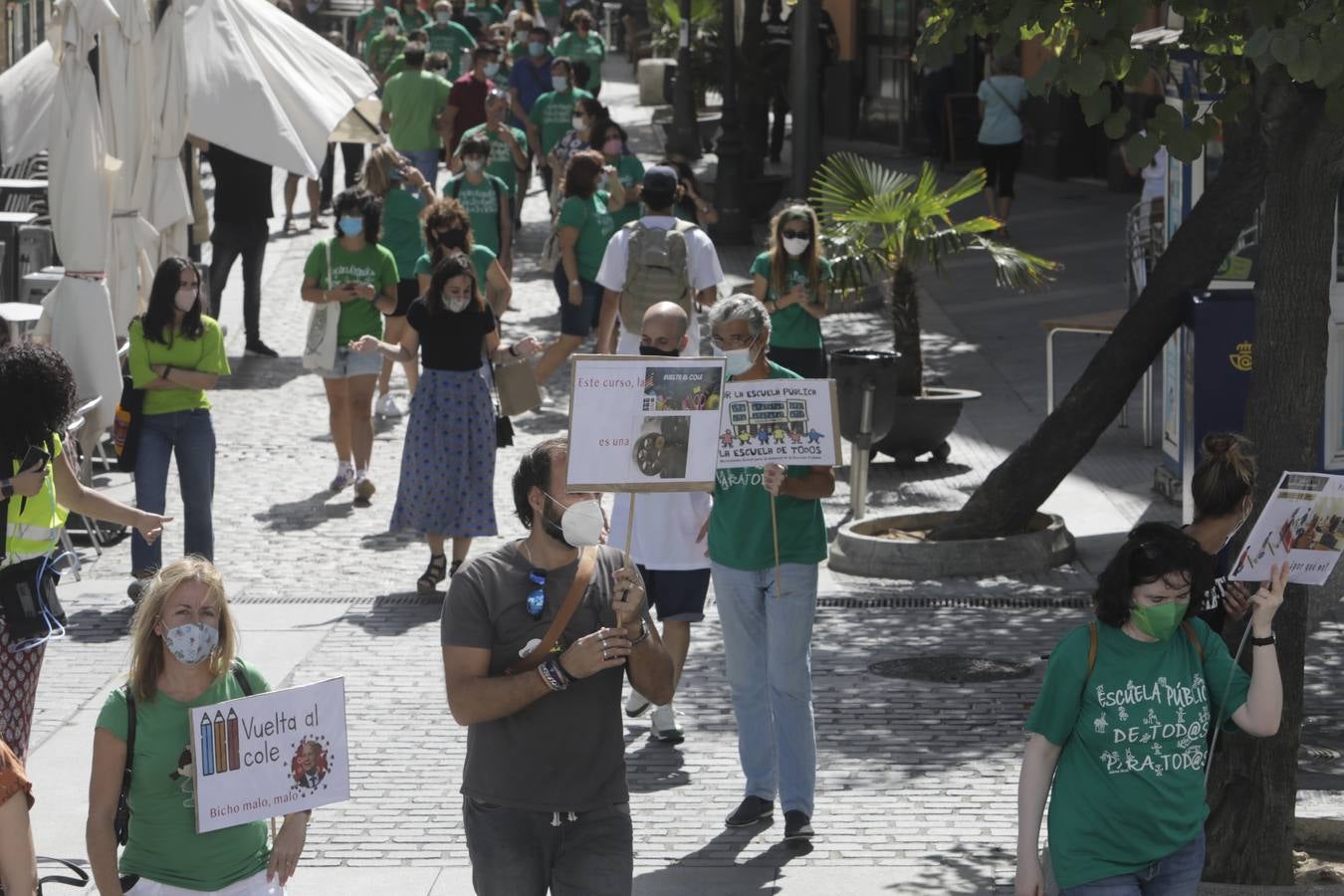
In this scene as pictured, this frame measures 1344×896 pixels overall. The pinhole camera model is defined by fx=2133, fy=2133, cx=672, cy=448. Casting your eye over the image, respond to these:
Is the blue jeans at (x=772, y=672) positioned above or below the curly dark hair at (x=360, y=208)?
below

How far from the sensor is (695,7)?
32.7 metres

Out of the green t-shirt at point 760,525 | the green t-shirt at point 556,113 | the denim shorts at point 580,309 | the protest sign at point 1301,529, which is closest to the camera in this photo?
the protest sign at point 1301,529

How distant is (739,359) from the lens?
7.55 meters

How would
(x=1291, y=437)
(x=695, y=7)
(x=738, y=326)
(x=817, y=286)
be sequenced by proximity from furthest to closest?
(x=695, y=7)
(x=817, y=286)
(x=738, y=326)
(x=1291, y=437)

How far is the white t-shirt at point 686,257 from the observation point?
1244cm

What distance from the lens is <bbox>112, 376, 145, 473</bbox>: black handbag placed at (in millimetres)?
10398

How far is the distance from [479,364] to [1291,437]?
5202 mm

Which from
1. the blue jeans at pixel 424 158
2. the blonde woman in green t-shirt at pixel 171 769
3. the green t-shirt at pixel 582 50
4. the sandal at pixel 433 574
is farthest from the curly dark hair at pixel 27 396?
the green t-shirt at pixel 582 50

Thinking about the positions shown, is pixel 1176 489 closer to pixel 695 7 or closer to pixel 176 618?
pixel 176 618

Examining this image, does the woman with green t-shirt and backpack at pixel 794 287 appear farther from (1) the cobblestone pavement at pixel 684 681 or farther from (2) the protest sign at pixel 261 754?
(2) the protest sign at pixel 261 754

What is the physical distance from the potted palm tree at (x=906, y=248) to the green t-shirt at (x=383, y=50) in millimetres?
13391

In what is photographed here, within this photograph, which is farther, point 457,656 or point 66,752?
point 66,752

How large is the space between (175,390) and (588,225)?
Result: 208 inches

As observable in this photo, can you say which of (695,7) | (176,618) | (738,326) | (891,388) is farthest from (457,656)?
(695,7)
